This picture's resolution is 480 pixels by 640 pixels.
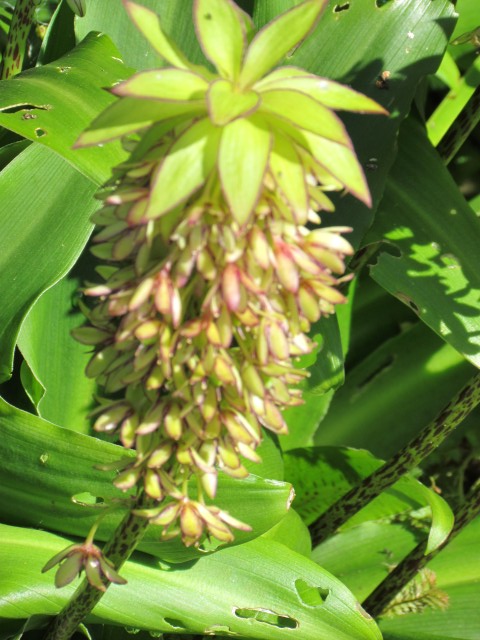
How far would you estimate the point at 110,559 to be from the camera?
1126mm

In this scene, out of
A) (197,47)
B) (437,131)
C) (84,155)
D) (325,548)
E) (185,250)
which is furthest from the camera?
(437,131)

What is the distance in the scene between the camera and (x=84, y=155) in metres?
1.46

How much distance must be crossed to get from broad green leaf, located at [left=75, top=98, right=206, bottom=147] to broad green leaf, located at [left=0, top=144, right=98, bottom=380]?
0.69m

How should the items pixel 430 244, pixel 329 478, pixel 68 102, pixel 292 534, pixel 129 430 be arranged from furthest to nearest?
pixel 329 478, pixel 430 244, pixel 292 534, pixel 68 102, pixel 129 430

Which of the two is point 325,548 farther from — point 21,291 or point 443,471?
point 21,291

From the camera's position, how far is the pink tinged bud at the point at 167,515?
948mm

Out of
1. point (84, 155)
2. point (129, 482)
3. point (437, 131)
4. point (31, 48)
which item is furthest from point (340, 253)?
point (31, 48)

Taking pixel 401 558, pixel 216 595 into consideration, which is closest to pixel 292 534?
pixel 216 595

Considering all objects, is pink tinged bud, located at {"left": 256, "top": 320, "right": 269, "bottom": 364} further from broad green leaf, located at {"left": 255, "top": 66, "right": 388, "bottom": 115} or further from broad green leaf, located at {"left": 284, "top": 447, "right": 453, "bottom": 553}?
broad green leaf, located at {"left": 284, "top": 447, "right": 453, "bottom": 553}

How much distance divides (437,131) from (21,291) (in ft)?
4.95

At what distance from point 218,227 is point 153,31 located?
202 millimetres

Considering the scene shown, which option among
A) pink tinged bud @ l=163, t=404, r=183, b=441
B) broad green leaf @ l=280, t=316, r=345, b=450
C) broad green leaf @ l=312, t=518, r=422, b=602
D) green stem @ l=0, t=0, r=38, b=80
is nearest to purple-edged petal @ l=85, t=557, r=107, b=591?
pink tinged bud @ l=163, t=404, r=183, b=441

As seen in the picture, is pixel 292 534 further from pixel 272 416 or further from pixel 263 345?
pixel 263 345

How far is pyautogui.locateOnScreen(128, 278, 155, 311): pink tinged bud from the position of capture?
2.65 feet
